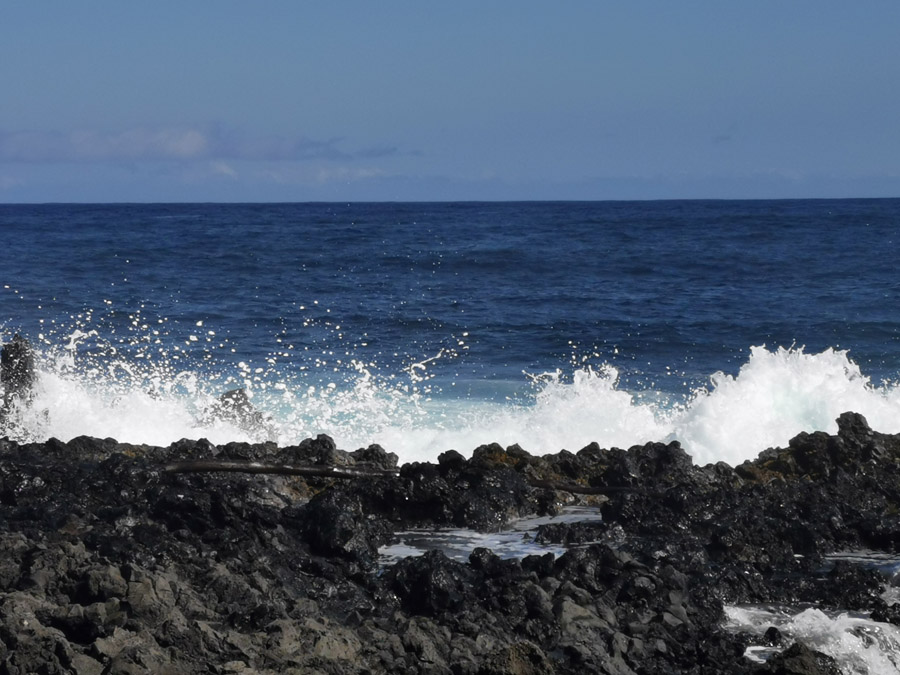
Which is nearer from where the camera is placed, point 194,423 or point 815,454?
point 815,454

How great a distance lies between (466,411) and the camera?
1797cm

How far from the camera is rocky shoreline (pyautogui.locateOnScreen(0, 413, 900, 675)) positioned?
6629mm

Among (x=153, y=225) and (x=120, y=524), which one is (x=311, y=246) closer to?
(x=153, y=225)

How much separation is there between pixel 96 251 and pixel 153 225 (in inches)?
721

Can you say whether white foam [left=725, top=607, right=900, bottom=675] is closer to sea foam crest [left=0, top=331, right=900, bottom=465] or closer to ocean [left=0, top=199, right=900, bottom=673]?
ocean [left=0, top=199, right=900, bottom=673]

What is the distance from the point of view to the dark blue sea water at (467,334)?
635 inches

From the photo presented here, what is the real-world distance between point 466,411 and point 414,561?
9.89m

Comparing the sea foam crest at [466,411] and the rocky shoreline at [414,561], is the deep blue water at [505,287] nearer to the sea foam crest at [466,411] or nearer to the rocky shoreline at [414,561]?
the sea foam crest at [466,411]

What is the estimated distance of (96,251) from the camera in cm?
4284

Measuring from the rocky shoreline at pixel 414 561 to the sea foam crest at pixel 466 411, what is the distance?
3.22 meters

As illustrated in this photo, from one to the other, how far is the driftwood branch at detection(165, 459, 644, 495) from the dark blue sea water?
4.02 metres

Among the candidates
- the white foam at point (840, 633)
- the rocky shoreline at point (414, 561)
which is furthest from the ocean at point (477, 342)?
the rocky shoreline at point (414, 561)

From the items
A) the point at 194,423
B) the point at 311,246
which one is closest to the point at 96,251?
the point at 311,246

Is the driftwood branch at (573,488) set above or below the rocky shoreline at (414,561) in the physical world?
below
